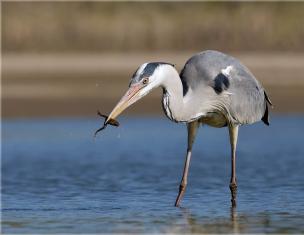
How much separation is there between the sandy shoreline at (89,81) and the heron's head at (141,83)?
35.8 feet

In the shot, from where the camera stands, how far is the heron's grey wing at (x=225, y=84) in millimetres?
10031

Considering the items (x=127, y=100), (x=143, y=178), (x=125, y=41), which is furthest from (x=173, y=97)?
(x=125, y=41)

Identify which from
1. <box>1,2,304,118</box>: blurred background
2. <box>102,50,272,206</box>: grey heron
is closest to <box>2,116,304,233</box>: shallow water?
<box>102,50,272,206</box>: grey heron

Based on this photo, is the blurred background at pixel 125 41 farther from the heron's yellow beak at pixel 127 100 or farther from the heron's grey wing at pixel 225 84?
the heron's yellow beak at pixel 127 100

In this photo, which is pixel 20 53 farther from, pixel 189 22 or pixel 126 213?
pixel 126 213

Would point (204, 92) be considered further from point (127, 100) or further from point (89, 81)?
point (89, 81)

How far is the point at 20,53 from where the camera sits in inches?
1096

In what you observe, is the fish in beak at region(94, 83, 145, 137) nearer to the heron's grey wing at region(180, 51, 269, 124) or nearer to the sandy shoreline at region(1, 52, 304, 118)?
the heron's grey wing at region(180, 51, 269, 124)

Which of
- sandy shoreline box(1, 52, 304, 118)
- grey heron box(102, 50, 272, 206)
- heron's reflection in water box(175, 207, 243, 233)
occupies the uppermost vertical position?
grey heron box(102, 50, 272, 206)

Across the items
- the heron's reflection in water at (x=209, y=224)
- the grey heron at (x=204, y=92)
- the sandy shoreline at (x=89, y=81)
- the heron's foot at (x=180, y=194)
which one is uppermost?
the grey heron at (x=204, y=92)

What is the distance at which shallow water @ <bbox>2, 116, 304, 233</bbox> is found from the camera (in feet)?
30.5

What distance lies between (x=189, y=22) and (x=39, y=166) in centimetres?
1639

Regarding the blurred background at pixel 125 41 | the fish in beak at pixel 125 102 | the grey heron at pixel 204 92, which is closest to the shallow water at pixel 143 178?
the grey heron at pixel 204 92

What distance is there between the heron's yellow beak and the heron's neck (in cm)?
35
